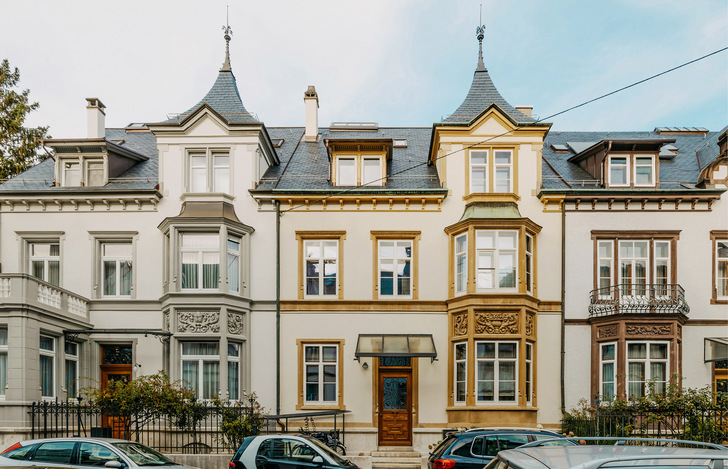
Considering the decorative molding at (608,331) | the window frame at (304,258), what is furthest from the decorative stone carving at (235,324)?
the decorative molding at (608,331)

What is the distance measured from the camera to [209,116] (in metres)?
21.2

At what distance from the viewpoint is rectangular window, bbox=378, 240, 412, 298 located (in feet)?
69.0

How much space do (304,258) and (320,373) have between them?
3.88 m

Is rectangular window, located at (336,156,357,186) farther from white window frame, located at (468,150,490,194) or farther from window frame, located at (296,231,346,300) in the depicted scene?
white window frame, located at (468,150,490,194)

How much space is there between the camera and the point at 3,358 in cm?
1823

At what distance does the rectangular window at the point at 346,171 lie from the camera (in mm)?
21781

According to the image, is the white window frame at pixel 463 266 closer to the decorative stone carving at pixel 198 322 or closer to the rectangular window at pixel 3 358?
the decorative stone carving at pixel 198 322

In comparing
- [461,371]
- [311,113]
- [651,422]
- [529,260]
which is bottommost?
[651,422]

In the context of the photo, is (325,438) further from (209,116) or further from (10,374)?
(209,116)

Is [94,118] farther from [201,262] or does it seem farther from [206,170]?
[201,262]

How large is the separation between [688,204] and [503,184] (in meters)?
6.21

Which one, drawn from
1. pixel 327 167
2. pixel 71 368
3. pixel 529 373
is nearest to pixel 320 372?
pixel 529 373

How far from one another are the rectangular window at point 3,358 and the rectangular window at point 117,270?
351 centimetres

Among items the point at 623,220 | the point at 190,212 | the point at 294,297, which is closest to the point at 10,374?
the point at 190,212
